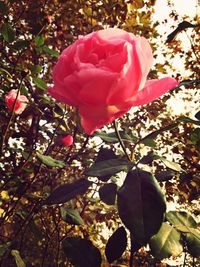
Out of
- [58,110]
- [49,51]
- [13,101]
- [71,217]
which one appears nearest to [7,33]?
[49,51]

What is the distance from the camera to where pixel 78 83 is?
0.69m

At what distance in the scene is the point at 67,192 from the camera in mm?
863

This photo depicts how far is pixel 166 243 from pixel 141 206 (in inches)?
10.1

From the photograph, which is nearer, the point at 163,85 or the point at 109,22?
the point at 163,85

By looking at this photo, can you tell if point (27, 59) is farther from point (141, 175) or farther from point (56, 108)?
point (141, 175)

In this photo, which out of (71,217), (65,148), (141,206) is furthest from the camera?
(65,148)

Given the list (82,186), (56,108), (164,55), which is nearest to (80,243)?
(82,186)

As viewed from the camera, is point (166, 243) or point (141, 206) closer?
point (141, 206)

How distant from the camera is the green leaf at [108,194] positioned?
931 millimetres

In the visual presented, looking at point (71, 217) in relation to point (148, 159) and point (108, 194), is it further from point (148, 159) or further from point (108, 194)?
point (148, 159)

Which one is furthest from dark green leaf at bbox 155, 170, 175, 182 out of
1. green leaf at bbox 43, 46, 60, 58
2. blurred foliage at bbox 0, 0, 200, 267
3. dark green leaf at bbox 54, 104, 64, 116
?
dark green leaf at bbox 54, 104, 64, 116

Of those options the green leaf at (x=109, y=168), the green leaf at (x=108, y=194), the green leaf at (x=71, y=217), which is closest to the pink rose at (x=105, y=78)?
the green leaf at (x=109, y=168)

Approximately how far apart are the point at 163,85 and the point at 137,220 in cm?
32

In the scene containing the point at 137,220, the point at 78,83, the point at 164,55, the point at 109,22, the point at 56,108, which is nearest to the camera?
the point at 137,220
